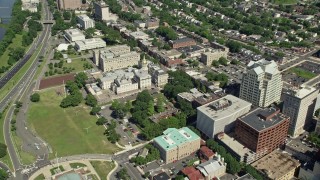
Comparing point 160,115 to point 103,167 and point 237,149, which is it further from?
point 237,149

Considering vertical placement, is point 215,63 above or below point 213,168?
above

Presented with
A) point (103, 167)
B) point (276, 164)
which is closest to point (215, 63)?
point (276, 164)

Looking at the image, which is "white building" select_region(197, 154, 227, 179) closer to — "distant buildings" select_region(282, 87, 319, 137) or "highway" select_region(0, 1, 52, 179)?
"distant buildings" select_region(282, 87, 319, 137)

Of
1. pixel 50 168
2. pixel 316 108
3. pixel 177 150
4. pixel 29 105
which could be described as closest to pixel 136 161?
pixel 177 150

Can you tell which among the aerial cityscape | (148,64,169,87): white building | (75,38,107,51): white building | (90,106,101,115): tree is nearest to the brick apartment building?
the aerial cityscape

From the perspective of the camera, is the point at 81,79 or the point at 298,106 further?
the point at 81,79
